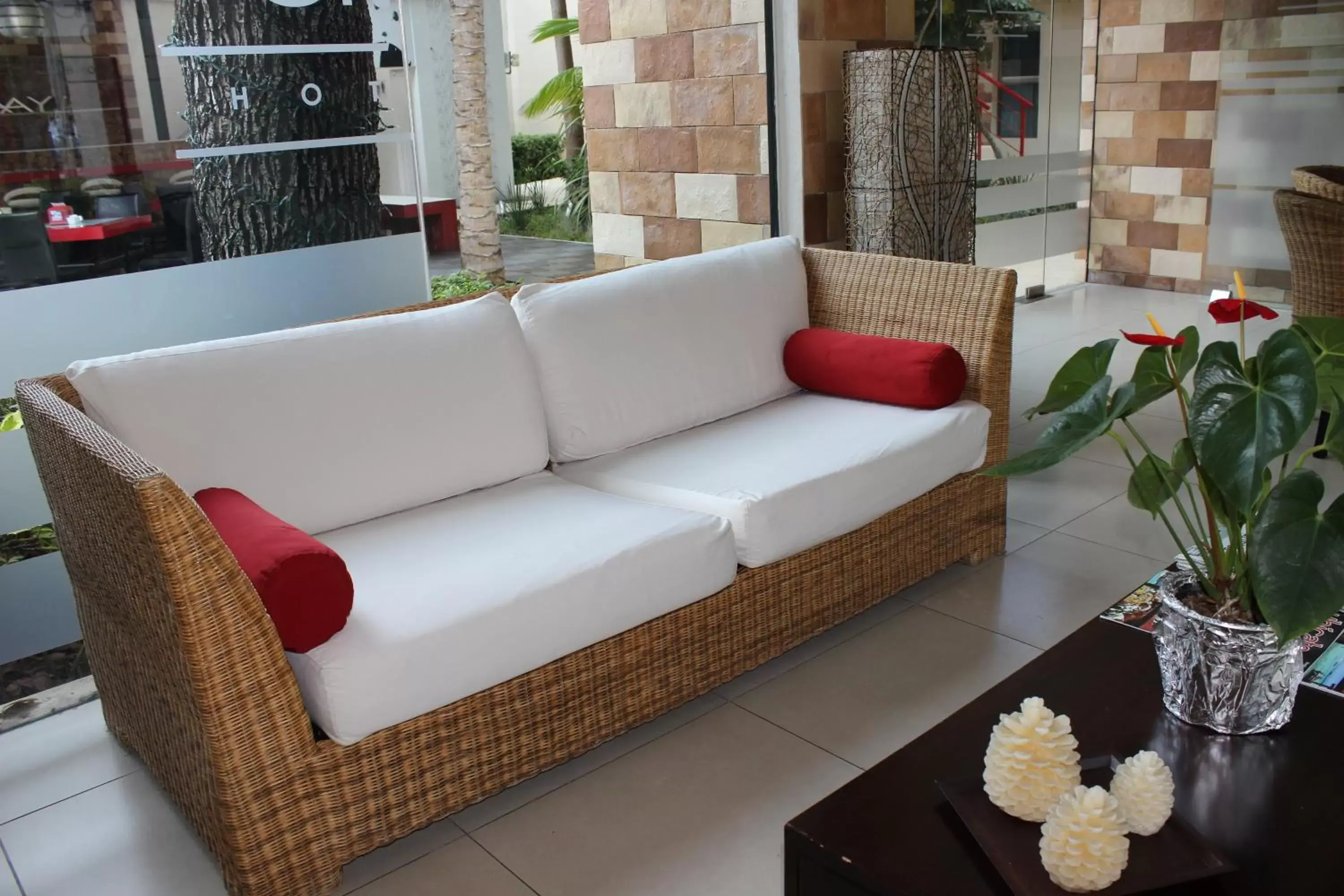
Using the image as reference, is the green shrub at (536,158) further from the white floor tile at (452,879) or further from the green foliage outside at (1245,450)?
the green foliage outside at (1245,450)

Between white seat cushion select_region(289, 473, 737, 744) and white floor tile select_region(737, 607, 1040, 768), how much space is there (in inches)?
13.1

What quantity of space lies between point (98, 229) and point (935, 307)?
81.8 inches

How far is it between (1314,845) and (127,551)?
5.65 ft

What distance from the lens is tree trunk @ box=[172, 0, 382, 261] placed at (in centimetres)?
275

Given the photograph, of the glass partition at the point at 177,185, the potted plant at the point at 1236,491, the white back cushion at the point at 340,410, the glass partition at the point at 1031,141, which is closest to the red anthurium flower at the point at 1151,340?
the potted plant at the point at 1236,491

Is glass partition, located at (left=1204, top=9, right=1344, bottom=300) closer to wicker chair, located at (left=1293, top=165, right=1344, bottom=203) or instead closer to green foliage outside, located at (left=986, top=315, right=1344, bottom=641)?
wicker chair, located at (left=1293, top=165, right=1344, bottom=203)

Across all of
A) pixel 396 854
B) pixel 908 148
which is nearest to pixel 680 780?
pixel 396 854

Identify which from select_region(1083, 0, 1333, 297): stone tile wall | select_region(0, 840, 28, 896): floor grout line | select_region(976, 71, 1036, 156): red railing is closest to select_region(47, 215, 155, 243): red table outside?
select_region(0, 840, 28, 896): floor grout line

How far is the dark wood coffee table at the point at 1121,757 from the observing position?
4.44 feet

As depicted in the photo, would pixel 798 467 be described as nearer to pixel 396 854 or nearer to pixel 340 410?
pixel 340 410

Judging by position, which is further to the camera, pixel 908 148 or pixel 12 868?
pixel 908 148

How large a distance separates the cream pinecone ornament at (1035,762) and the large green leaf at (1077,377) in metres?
0.45

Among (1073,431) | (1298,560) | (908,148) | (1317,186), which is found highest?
(908,148)

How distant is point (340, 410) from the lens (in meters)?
2.31
